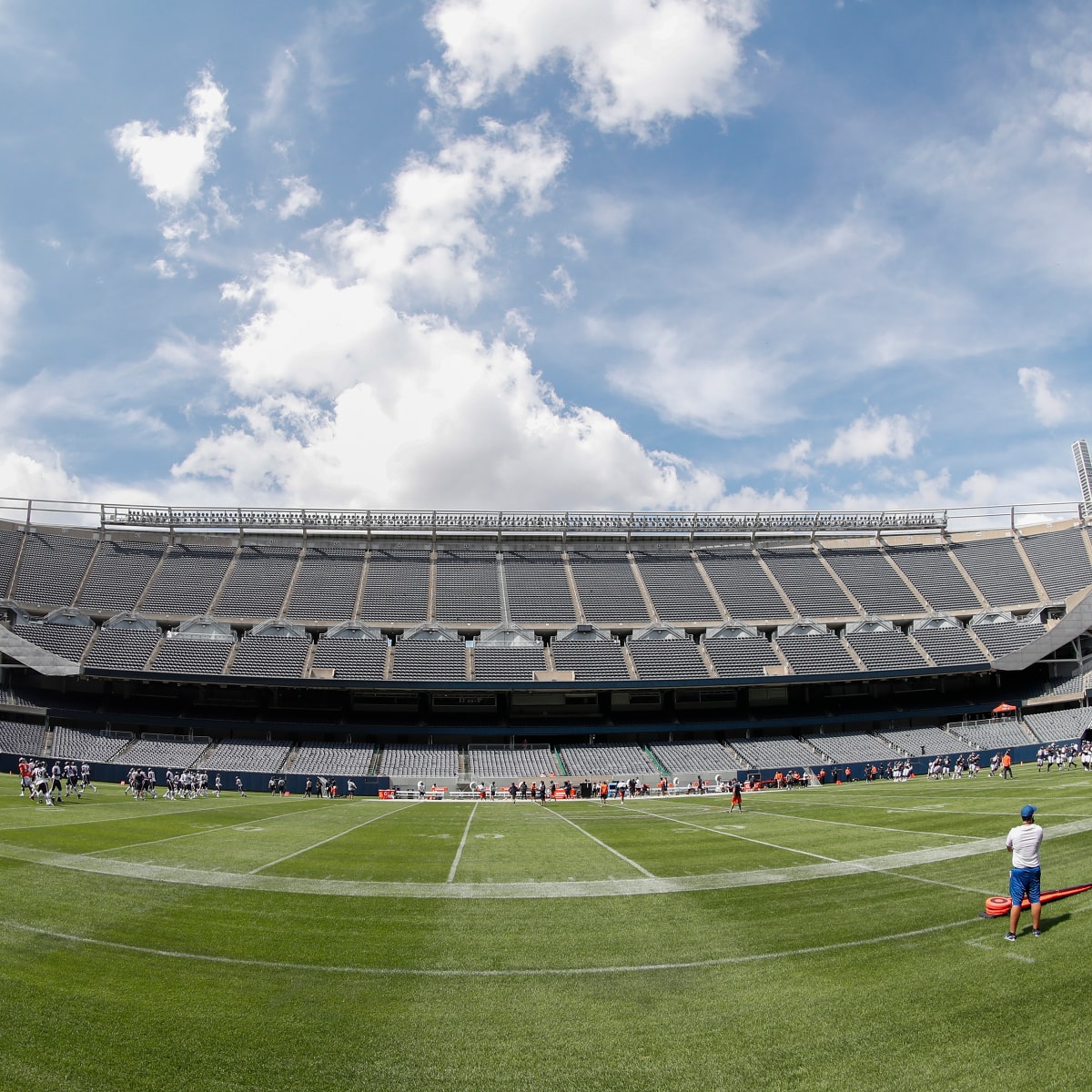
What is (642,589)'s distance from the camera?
220 feet

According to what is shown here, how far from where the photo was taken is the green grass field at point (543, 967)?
7117 millimetres

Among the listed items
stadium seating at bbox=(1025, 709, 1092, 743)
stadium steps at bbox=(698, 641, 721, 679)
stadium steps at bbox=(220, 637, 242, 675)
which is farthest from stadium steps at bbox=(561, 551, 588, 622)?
stadium seating at bbox=(1025, 709, 1092, 743)

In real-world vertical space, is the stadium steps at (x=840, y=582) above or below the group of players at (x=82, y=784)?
above

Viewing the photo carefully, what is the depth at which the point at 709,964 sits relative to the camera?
10.2 meters

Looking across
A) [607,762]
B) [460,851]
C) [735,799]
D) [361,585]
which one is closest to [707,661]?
[607,762]

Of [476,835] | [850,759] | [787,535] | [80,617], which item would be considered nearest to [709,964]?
[476,835]

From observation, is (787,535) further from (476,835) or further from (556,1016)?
(556,1016)

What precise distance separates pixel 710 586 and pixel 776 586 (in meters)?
6.47

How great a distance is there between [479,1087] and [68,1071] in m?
4.00

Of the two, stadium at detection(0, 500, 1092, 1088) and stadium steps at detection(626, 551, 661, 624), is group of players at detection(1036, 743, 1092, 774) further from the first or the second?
stadium steps at detection(626, 551, 661, 624)

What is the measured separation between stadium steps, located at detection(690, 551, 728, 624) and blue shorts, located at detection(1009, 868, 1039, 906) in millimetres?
54027

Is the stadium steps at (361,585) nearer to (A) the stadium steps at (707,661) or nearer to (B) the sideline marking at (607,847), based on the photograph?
(A) the stadium steps at (707,661)

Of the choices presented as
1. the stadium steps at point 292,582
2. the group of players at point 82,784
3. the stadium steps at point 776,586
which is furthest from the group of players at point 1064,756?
the stadium steps at point 292,582

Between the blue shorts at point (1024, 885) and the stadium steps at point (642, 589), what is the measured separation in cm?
5289
